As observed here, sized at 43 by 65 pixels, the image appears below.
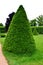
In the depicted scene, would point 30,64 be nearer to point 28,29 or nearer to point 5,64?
point 5,64

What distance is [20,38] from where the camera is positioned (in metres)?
13.2

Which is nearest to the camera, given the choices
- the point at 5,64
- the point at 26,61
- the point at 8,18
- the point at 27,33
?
the point at 5,64

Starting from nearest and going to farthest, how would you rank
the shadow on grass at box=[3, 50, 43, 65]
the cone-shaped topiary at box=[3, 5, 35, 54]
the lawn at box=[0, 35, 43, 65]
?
the lawn at box=[0, 35, 43, 65] → the shadow on grass at box=[3, 50, 43, 65] → the cone-shaped topiary at box=[3, 5, 35, 54]

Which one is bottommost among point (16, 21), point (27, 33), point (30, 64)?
point (30, 64)

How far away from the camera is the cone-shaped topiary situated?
42.5 ft

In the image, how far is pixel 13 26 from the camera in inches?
542

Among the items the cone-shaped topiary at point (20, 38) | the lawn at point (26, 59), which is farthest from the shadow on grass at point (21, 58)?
the cone-shaped topiary at point (20, 38)

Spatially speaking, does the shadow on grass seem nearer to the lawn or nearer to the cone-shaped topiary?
the lawn

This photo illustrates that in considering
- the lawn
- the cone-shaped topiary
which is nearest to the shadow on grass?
the lawn

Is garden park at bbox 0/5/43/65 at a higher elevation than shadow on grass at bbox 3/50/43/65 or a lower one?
higher

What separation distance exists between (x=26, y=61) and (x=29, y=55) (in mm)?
1562

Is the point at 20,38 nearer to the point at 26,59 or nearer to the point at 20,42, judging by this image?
the point at 20,42

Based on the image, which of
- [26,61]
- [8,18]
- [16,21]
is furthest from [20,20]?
[8,18]

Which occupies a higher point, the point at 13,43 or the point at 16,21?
the point at 16,21
